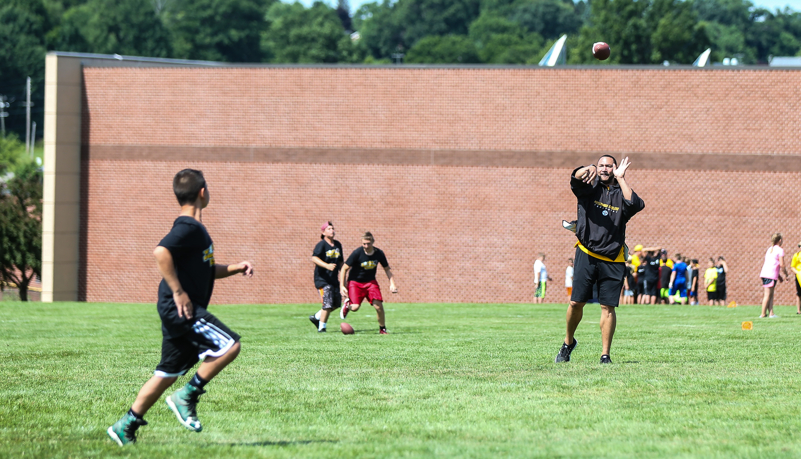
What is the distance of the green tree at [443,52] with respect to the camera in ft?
356

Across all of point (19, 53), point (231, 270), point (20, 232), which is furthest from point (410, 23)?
point (231, 270)

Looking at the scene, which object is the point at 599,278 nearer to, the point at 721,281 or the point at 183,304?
the point at 183,304

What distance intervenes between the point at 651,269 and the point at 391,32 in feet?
376

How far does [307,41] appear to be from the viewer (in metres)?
108

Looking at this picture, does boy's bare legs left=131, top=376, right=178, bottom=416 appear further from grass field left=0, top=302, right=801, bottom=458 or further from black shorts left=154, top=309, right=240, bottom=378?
grass field left=0, top=302, right=801, bottom=458

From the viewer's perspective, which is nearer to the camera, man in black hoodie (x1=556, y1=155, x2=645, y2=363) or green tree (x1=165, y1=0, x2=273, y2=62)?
man in black hoodie (x1=556, y1=155, x2=645, y2=363)

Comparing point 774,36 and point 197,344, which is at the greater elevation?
point 774,36

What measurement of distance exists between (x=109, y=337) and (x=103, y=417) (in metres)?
8.24

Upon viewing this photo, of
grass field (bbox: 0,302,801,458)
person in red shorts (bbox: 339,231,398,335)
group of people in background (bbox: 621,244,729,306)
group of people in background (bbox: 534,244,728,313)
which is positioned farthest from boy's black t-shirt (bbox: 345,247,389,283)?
group of people in background (bbox: 621,244,729,306)

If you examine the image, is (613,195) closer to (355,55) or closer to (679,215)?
(679,215)

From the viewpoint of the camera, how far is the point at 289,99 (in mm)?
33281

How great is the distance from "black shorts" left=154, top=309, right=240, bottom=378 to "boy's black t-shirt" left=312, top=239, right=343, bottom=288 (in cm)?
957

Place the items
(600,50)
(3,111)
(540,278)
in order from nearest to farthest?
(600,50), (540,278), (3,111)

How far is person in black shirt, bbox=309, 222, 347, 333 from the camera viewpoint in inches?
620
